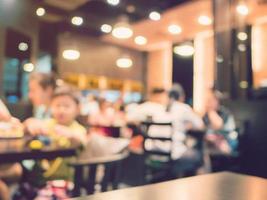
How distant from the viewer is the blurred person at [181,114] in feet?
10.3

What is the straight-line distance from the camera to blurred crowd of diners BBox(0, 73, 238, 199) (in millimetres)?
1936

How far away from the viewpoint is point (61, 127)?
6.79ft

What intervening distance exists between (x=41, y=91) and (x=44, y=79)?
73mm

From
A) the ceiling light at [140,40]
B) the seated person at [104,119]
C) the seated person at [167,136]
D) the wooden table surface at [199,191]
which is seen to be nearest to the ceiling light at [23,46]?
the seated person at [104,119]

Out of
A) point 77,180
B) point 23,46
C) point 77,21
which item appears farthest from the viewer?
point 77,21

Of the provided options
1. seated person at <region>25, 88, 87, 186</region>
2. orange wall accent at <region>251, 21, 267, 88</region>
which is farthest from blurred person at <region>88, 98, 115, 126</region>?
orange wall accent at <region>251, 21, 267, 88</region>

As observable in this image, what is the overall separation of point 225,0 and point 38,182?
2.87 meters

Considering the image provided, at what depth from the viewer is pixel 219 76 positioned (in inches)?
135

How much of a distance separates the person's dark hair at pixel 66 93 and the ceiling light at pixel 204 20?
6.66 feet

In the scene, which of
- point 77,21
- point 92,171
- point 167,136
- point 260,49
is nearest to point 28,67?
point 77,21

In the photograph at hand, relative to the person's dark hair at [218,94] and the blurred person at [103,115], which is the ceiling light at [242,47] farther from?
the blurred person at [103,115]

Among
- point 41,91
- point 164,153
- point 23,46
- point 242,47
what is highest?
point 242,47

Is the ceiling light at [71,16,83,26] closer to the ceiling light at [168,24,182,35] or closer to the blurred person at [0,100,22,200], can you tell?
the blurred person at [0,100,22,200]

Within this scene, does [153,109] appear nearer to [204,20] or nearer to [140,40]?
[140,40]
